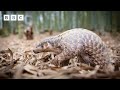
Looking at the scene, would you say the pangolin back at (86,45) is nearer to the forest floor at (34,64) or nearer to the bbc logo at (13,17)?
the forest floor at (34,64)

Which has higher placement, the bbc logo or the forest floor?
the bbc logo

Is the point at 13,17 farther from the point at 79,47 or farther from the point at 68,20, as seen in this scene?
the point at 79,47

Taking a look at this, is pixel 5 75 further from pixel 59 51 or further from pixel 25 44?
pixel 59 51

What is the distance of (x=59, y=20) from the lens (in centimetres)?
475

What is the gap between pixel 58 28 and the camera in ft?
15.5

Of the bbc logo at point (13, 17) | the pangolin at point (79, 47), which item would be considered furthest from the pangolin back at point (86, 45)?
the bbc logo at point (13, 17)

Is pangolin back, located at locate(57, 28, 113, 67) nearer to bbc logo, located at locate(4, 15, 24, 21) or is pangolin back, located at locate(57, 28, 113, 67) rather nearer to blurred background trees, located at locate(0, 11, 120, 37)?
blurred background trees, located at locate(0, 11, 120, 37)

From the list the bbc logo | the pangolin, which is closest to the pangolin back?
the pangolin

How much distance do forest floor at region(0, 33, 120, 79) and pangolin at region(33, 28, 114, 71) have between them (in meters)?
0.07

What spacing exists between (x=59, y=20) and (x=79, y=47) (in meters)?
0.46

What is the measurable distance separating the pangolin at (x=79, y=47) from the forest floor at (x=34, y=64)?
68 millimetres

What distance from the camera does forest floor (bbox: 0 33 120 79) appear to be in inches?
183

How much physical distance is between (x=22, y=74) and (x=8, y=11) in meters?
0.87
